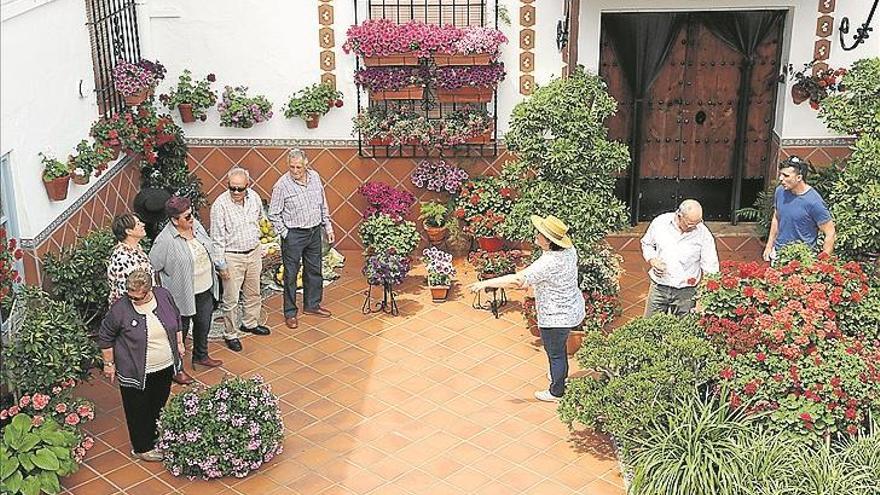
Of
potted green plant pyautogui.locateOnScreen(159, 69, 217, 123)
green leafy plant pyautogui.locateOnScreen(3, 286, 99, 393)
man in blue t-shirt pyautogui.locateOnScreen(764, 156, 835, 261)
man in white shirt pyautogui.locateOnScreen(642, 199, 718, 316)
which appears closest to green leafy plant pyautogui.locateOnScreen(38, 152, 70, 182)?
green leafy plant pyautogui.locateOnScreen(3, 286, 99, 393)

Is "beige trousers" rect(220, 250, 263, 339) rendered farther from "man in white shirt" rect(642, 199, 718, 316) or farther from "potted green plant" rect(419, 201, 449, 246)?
"man in white shirt" rect(642, 199, 718, 316)

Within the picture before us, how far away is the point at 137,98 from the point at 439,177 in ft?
10.3

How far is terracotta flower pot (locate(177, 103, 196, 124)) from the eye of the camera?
11.9m

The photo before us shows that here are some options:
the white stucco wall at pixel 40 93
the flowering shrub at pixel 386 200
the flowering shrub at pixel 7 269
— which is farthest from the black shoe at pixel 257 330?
the flowering shrub at pixel 7 269

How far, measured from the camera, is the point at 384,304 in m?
11.0

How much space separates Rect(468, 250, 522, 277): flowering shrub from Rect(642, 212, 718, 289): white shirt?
222 centimetres

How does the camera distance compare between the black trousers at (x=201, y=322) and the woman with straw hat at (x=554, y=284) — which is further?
the black trousers at (x=201, y=322)

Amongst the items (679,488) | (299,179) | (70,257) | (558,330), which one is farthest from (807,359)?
(70,257)

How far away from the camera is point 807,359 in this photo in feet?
26.0

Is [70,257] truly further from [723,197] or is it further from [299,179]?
[723,197]

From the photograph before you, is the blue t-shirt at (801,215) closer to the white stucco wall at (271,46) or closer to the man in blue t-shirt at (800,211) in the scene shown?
the man in blue t-shirt at (800,211)

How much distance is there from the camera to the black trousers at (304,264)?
10.6 metres

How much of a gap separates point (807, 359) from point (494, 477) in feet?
7.64

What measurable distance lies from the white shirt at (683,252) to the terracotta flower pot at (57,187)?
476 centimetres
